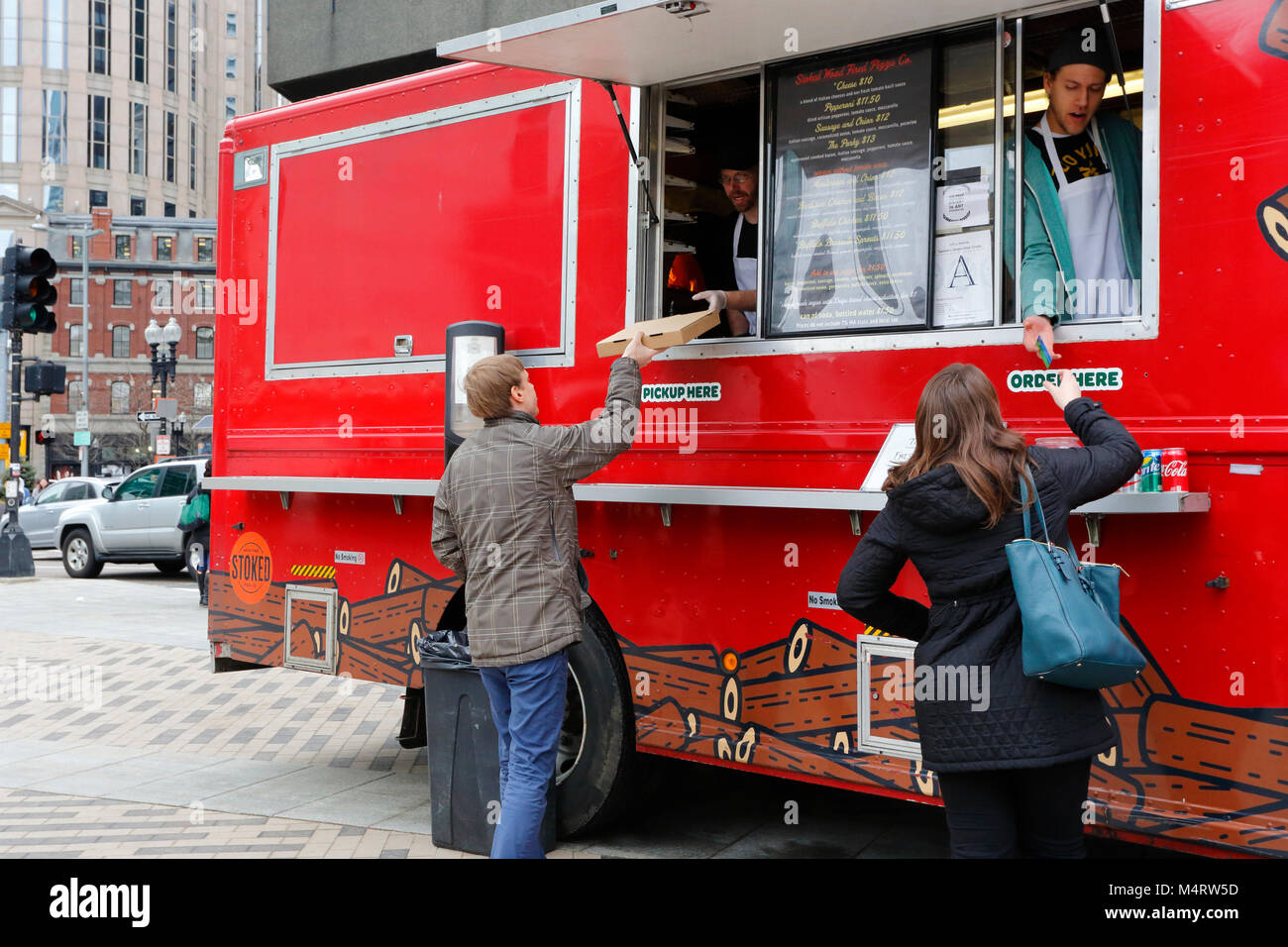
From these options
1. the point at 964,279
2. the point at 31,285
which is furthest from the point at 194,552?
the point at 964,279

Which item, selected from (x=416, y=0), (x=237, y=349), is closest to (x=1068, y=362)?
(x=237, y=349)

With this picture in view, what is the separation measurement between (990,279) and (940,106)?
66cm

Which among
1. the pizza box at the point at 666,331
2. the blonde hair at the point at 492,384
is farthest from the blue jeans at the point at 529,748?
the pizza box at the point at 666,331

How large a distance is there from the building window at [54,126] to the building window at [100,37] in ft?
7.99

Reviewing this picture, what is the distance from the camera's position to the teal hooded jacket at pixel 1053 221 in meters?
3.92

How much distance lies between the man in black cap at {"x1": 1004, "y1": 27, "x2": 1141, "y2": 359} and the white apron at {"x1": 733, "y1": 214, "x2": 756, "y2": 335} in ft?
3.40

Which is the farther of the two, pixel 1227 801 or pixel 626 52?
pixel 626 52

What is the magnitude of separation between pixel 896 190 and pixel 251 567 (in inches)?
156

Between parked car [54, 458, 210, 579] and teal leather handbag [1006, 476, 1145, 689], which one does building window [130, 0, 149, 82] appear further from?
teal leather handbag [1006, 476, 1145, 689]

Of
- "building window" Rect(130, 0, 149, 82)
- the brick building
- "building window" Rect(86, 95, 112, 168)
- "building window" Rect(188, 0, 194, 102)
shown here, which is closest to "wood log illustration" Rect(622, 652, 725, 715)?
the brick building

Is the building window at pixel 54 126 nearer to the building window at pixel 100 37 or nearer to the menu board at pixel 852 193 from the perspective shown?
the building window at pixel 100 37

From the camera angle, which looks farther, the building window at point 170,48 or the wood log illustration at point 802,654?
the building window at point 170,48
